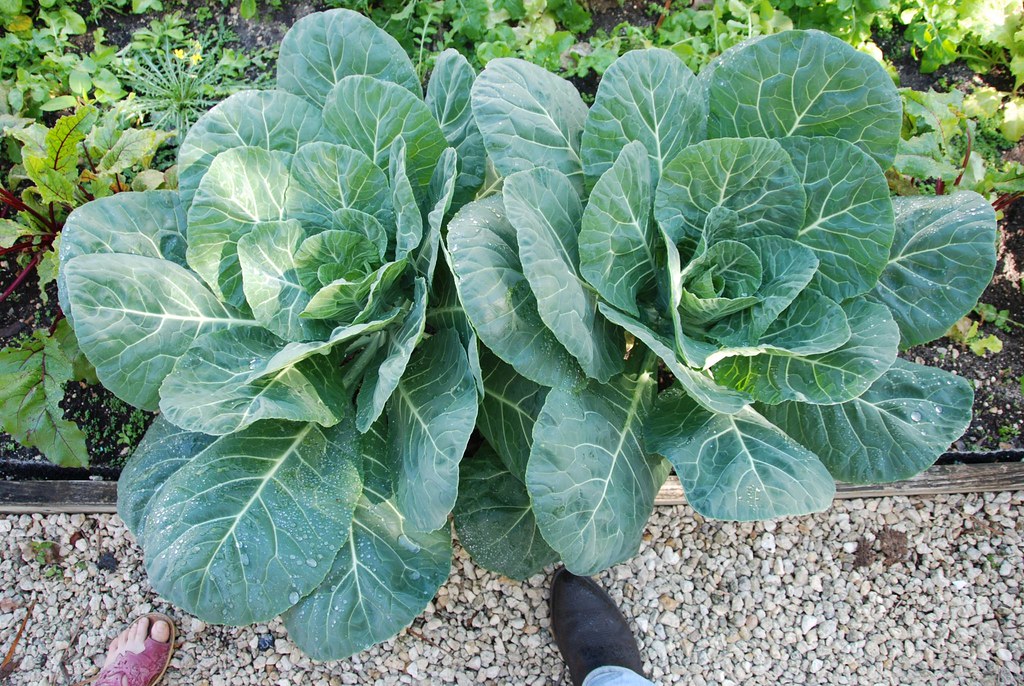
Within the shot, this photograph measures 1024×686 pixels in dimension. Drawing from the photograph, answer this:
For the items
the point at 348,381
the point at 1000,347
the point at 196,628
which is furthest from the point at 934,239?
the point at 196,628

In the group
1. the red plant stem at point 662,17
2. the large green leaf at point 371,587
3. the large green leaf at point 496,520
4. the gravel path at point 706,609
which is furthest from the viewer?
the red plant stem at point 662,17

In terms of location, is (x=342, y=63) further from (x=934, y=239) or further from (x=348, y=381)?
(x=934, y=239)

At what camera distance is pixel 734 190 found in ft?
5.35

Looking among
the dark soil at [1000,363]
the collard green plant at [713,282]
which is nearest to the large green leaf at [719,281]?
the collard green plant at [713,282]

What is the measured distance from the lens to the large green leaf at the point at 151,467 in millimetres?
1782

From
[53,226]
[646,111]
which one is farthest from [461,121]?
[53,226]

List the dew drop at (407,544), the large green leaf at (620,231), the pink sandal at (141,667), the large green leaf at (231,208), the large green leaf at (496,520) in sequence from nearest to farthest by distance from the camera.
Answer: the large green leaf at (620,231) → the large green leaf at (231,208) → the dew drop at (407,544) → the large green leaf at (496,520) → the pink sandal at (141,667)

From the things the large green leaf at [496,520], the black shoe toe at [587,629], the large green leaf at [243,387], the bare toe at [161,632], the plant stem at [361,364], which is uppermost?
the large green leaf at [243,387]

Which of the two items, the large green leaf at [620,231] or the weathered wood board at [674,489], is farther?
the weathered wood board at [674,489]

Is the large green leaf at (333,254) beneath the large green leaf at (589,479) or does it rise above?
above

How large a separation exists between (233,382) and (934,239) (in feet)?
5.35

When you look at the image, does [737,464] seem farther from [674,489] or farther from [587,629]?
[587,629]

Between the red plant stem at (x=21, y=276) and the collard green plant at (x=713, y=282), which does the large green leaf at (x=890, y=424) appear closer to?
the collard green plant at (x=713, y=282)

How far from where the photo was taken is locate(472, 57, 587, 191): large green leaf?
63.6 inches
